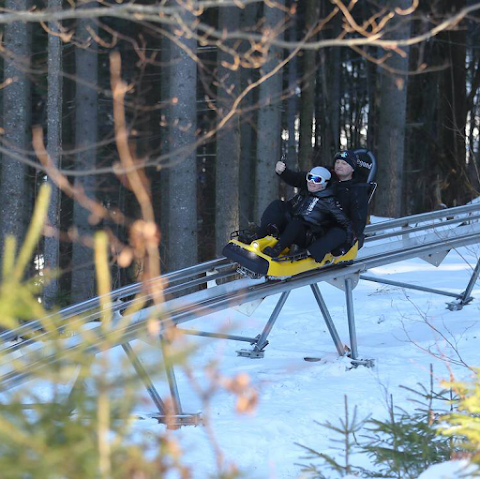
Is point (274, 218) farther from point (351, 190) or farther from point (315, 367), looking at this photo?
point (315, 367)

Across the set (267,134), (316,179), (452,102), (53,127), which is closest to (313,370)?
(316,179)

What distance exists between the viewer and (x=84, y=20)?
45.5 feet

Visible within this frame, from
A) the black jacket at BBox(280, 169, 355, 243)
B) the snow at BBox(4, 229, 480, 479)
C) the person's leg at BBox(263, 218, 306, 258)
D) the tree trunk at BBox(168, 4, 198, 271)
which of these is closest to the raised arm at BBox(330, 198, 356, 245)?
the black jacket at BBox(280, 169, 355, 243)

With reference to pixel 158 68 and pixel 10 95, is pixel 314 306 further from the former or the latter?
pixel 158 68

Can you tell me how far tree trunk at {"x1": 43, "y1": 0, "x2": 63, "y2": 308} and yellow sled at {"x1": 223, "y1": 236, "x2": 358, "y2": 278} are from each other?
9.82 ft

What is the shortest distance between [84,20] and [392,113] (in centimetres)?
625

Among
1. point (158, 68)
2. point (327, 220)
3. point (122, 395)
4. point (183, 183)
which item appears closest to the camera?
point (122, 395)

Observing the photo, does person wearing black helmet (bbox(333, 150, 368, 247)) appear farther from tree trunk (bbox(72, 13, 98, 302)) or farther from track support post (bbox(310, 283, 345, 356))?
tree trunk (bbox(72, 13, 98, 302))

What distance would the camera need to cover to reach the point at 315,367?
24.1 ft

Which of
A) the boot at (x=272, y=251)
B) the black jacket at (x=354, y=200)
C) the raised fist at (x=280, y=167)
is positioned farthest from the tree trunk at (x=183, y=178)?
the boot at (x=272, y=251)

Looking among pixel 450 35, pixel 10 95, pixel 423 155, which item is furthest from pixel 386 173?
pixel 423 155

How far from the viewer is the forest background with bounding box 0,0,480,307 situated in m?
4.93

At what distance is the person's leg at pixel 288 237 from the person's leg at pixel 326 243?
0.19m

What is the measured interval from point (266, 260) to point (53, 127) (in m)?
4.39
